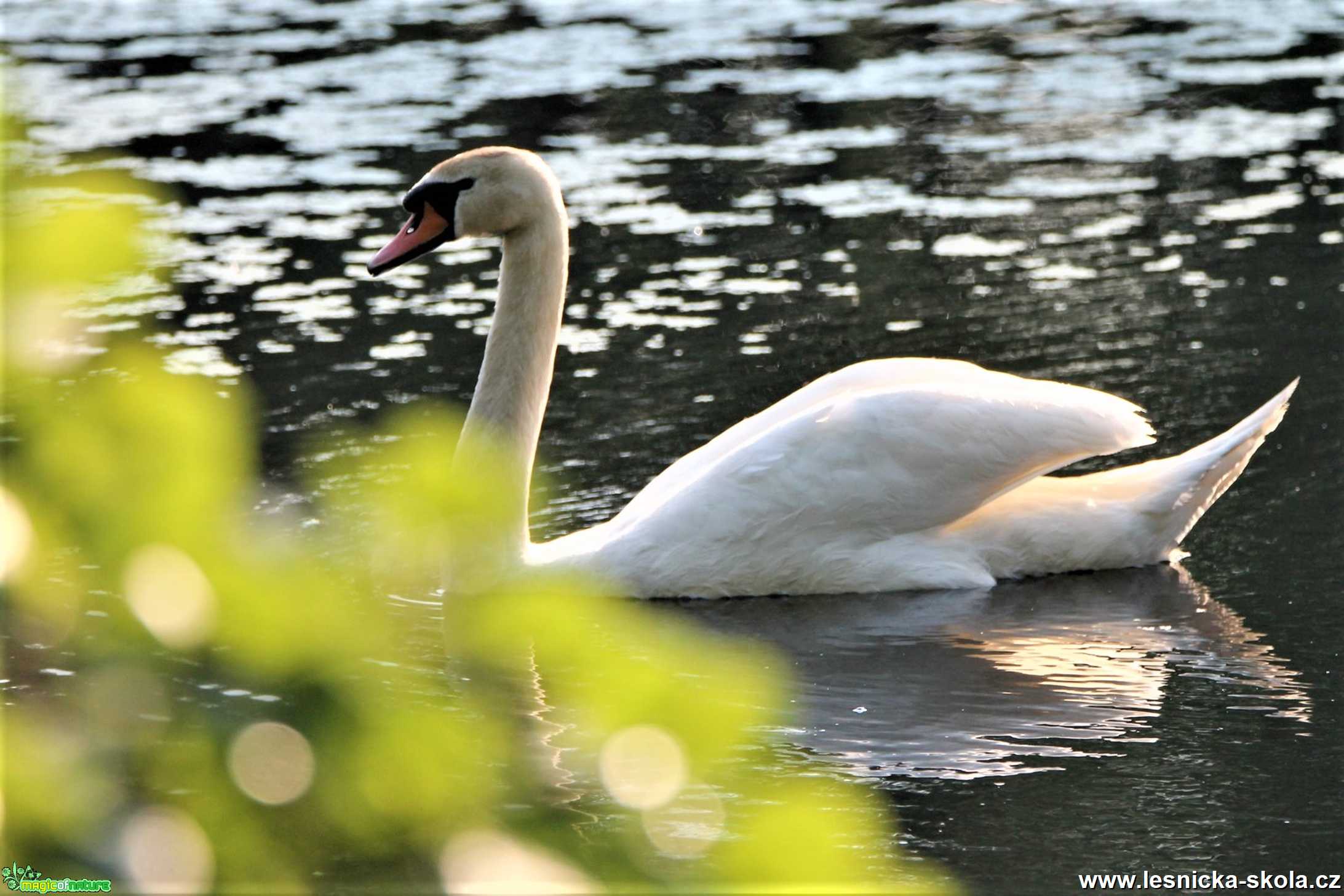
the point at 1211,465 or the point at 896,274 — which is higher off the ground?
the point at 1211,465

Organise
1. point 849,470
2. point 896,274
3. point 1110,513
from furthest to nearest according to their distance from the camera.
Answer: point 896,274
point 1110,513
point 849,470

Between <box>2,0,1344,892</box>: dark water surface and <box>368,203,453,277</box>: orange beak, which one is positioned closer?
<box>2,0,1344,892</box>: dark water surface

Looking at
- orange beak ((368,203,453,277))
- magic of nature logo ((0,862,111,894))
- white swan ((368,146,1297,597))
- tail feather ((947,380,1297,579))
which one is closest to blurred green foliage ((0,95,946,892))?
magic of nature logo ((0,862,111,894))

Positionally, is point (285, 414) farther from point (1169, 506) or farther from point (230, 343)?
point (1169, 506)

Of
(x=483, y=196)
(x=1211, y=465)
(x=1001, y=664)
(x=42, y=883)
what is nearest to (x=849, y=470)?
(x=1001, y=664)

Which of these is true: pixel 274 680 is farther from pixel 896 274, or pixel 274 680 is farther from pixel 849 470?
Answer: pixel 896 274

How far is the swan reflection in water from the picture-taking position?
18.5 ft

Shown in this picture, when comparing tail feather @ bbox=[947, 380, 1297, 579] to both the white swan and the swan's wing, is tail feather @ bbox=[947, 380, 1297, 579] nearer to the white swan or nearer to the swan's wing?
the white swan

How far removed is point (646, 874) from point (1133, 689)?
5117 mm

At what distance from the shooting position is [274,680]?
1157mm

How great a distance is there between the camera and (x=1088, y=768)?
5348mm

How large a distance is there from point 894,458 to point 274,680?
589 cm

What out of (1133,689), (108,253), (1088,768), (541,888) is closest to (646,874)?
(541,888)

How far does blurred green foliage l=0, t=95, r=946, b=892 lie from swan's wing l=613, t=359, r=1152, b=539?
222 inches
